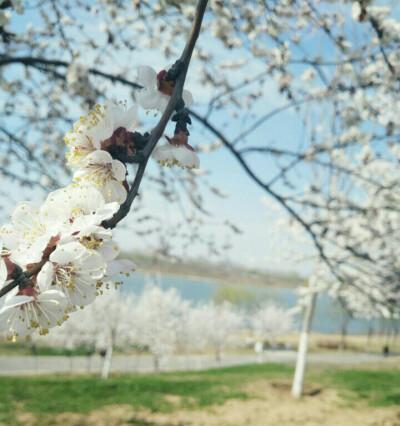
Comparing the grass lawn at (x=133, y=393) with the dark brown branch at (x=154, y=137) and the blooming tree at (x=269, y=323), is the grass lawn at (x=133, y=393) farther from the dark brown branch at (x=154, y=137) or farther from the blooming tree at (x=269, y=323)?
the blooming tree at (x=269, y=323)

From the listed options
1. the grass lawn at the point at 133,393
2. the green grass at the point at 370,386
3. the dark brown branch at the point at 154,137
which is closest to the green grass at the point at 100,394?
the grass lawn at the point at 133,393

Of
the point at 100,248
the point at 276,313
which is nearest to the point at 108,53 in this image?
the point at 100,248

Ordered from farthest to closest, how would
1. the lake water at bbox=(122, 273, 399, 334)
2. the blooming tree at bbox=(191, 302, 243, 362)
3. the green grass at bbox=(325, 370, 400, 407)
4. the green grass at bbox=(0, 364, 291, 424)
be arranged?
the lake water at bbox=(122, 273, 399, 334)
the blooming tree at bbox=(191, 302, 243, 362)
the green grass at bbox=(325, 370, 400, 407)
the green grass at bbox=(0, 364, 291, 424)

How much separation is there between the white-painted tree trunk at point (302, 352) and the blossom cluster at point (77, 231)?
27.6 feet

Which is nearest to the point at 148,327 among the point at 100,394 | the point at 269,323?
the point at 269,323

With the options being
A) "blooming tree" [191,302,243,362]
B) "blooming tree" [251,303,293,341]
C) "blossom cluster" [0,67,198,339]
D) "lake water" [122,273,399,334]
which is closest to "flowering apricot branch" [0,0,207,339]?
"blossom cluster" [0,67,198,339]

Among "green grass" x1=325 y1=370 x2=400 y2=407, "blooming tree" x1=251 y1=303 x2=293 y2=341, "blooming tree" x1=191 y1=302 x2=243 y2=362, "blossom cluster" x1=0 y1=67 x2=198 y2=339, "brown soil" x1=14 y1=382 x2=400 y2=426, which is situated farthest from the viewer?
"blooming tree" x1=251 y1=303 x2=293 y2=341

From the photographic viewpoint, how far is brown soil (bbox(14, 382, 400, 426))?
6.16 meters

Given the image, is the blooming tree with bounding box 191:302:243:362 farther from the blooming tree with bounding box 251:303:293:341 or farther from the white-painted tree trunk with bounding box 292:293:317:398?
the white-painted tree trunk with bounding box 292:293:317:398

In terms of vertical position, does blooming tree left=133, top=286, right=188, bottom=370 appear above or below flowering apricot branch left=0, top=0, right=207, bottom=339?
below

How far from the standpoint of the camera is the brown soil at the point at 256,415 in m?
6.16

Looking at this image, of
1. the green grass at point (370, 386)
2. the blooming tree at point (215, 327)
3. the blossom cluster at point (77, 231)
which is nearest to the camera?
the blossom cluster at point (77, 231)

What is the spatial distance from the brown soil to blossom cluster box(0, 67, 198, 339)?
18.7ft

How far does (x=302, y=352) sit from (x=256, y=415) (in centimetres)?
250
